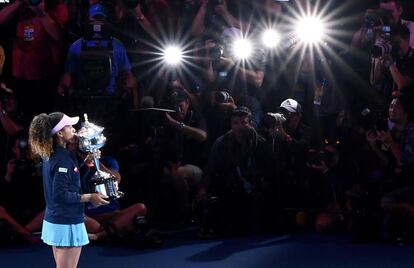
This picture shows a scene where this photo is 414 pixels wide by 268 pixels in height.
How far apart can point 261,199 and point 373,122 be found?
129cm

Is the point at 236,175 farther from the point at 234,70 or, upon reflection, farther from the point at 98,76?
the point at 98,76

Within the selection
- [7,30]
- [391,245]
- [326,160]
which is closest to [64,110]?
[7,30]

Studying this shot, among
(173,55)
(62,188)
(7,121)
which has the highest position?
(173,55)

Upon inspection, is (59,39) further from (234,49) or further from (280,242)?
(280,242)

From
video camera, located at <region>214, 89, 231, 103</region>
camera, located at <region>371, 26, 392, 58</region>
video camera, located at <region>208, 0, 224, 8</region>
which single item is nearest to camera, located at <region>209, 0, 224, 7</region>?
video camera, located at <region>208, 0, 224, 8</region>

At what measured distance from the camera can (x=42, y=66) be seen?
794 cm

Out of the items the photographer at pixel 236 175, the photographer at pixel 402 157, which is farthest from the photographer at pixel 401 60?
the photographer at pixel 236 175

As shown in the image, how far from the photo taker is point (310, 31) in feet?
25.8

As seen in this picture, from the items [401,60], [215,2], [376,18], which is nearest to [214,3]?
[215,2]

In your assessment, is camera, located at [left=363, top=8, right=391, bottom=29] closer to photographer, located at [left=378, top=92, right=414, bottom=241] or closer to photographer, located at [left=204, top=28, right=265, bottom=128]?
photographer, located at [left=378, top=92, right=414, bottom=241]

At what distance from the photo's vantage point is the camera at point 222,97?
747 cm

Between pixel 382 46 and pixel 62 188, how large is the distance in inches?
146

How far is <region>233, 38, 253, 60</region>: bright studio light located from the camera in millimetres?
7746

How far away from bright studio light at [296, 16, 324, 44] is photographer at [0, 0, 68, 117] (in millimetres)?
2559
